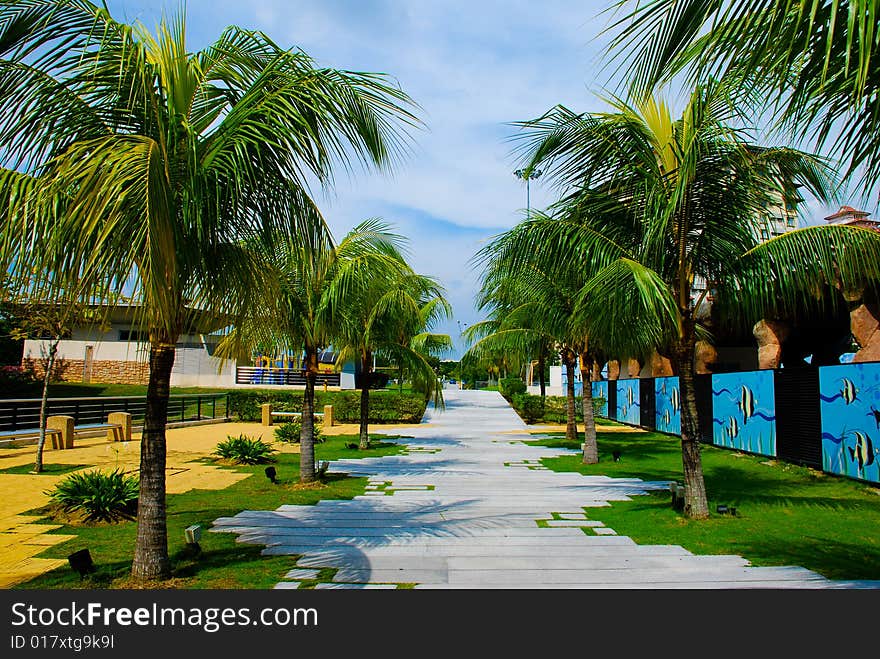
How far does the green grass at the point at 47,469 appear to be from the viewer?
11.3 metres

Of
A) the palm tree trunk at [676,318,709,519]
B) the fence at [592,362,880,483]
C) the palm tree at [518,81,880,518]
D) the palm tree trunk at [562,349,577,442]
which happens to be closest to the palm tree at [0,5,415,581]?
the palm tree at [518,81,880,518]

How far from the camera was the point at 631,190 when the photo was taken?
26.9ft

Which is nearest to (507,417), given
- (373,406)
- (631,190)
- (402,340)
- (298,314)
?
(373,406)

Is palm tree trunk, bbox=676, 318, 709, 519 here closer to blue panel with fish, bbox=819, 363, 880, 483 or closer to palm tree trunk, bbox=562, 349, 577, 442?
blue panel with fish, bbox=819, 363, 880, 483

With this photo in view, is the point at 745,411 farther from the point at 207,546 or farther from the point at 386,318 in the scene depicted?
the point at 207,546

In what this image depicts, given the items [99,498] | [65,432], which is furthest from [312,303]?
[65,432]

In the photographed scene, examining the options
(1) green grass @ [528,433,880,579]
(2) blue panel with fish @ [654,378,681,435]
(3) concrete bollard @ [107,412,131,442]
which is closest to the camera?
(1) green grass @ [528,433,880,579]

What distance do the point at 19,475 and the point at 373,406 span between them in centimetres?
1628

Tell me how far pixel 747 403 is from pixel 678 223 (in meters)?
9.78

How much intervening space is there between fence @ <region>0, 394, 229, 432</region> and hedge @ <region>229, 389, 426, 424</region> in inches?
47.7

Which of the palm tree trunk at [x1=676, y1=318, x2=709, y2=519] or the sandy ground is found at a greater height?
the palm tree trunk at [x1=676, y1=318, x2=709, y2=519]

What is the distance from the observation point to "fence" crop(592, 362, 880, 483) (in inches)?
421

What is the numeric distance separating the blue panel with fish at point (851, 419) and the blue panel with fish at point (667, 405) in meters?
8.34

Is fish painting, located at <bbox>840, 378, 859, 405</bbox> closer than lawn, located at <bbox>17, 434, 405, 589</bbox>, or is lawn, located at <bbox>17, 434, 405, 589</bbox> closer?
lawn, located at <bbox>17, 434, 405, 589</bbox>
